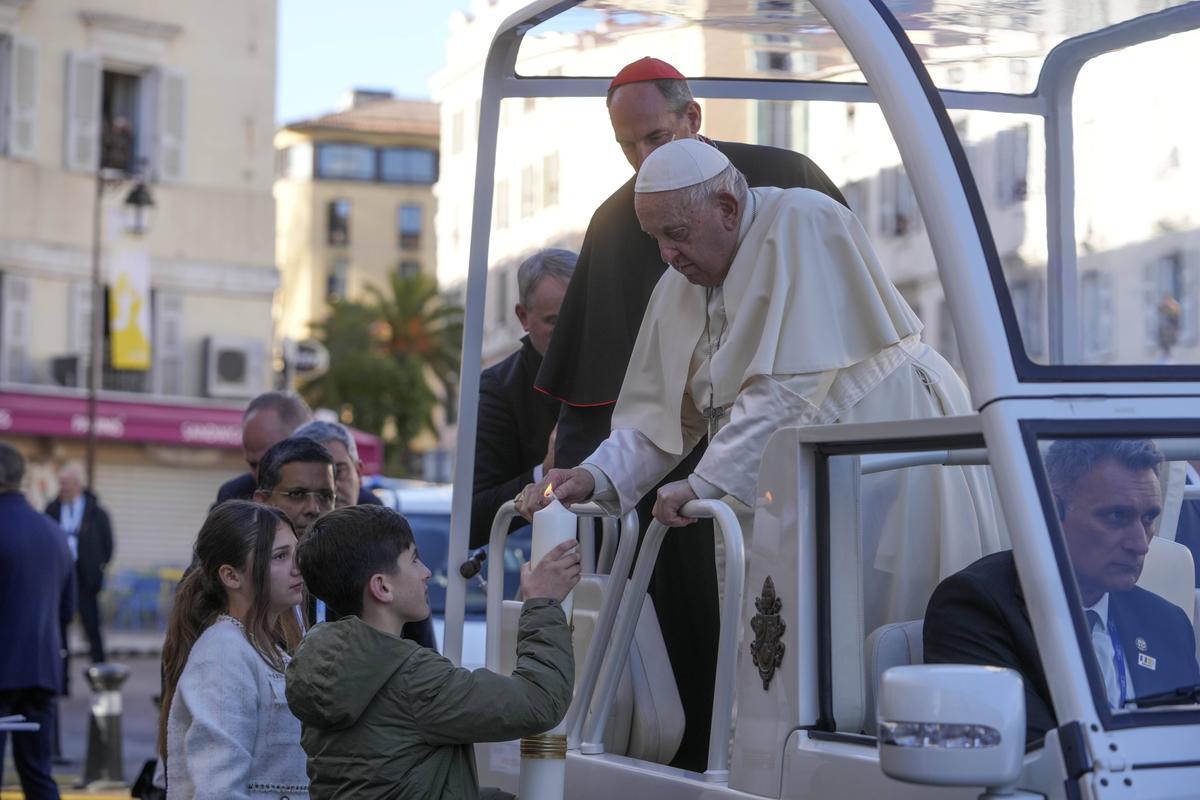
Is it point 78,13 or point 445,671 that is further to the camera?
point 78,13

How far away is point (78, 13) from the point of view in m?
33.8

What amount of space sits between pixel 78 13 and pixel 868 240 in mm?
31775

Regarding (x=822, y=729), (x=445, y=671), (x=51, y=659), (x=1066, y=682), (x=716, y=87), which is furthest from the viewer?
(x=51, y=659)

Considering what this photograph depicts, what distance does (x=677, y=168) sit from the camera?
4086 mm

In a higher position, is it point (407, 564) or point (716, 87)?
point (716, 87)

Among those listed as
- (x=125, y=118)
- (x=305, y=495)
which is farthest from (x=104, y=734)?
(x=125, y=118)

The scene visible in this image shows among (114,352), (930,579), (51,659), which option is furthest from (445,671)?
(114,352)

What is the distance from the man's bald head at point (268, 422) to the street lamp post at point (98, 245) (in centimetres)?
1925

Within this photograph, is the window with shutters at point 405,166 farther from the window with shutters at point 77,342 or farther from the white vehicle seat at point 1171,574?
the white vehicle seat at point 1171,574

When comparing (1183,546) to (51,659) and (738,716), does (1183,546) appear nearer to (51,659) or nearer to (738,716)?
(738,716)

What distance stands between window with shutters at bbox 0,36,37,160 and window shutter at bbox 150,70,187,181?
8.21 feet

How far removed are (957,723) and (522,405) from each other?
364 centimetres

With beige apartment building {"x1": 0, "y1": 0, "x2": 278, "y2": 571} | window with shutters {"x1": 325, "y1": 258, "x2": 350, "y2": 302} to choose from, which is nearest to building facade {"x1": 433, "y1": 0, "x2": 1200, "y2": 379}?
beige apartment building {"x1": 0, "y1": 0, "x2": 278, "y2": 571}

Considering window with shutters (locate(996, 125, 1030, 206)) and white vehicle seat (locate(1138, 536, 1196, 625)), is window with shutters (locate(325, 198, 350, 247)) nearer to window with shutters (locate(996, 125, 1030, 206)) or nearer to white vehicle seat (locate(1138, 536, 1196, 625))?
window with shutters (locate(996, 125, 1030, 206))
